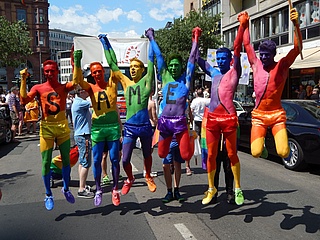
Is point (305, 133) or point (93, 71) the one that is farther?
point (305, 133)

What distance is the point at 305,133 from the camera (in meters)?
7.32

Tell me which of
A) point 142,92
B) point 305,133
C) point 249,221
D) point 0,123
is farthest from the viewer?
point 0,123

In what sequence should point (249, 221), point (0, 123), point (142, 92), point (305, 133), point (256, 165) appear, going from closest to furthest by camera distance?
point (249, 221), point (142, 92), point (305, 133), point (256, 165), point (0, 123)

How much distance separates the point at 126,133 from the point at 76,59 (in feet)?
3.95

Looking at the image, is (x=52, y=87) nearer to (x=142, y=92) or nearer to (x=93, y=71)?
(x=93, y=71)

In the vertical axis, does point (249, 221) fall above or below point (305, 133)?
below

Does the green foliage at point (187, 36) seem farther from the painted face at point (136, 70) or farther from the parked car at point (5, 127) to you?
the painted face at point (136, 70)

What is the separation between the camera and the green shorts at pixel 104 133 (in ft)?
16.2

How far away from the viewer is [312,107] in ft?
25.7

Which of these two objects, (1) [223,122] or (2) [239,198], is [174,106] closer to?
(1) [223,122]

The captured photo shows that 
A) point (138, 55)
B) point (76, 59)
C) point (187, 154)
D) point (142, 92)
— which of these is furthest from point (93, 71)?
point (138, 55)

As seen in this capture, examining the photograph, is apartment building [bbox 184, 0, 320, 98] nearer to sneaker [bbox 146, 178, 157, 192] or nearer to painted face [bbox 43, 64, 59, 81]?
sneaker [bbox 146, 178, 157, 192]

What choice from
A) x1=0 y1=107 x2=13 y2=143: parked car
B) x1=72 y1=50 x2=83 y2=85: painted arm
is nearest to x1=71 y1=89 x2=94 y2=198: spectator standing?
x1=72 y1=50 x2=83 y2=85: painted arm

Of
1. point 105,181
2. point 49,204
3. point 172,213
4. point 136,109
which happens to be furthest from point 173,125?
point 105,181
